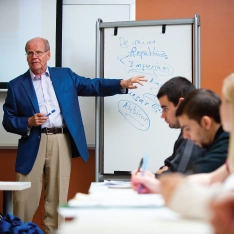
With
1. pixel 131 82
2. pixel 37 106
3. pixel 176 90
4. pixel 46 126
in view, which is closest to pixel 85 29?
pixel 131 82

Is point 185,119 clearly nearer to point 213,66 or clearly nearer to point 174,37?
point 174,37

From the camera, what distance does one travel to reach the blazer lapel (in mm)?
3555

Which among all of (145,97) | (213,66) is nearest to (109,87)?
(145,97)

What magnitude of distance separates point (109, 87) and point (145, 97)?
0.97ft

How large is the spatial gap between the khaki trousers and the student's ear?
2.07m

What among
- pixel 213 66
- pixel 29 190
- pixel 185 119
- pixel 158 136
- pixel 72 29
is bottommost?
pixel 29 190

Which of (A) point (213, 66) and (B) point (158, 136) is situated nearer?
(B) point (158, 136)

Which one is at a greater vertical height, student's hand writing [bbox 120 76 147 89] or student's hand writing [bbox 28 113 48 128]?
student's hand writing [bbox 120 76 147 89]

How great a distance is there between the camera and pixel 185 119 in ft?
5.41

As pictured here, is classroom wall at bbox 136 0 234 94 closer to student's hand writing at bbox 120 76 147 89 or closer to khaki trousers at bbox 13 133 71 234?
student's hand writing at bbox 120 76 147 89

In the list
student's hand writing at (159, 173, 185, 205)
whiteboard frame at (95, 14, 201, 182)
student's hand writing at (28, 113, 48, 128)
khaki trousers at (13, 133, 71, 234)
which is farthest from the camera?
whiteboard frame at (95, 14, 201, 182)

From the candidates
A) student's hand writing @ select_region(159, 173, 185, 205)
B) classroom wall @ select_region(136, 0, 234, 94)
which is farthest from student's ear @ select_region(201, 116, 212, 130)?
classroom wall @ select_region(136, 0, 234, 94)

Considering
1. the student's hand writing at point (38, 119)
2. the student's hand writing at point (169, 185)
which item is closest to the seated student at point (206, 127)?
the student's hand writing at point (169, 185)

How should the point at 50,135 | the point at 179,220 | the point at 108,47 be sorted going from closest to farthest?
the point at 179,220 < the point at 50,135 < the point at 108,47
